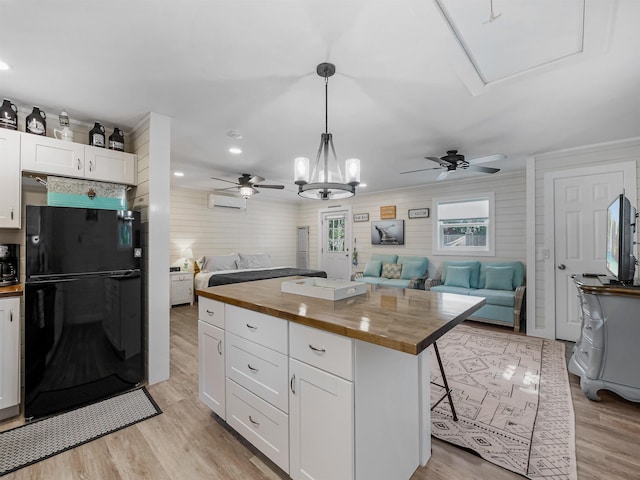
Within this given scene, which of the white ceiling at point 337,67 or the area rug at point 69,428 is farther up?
the white ceiling at point 337,67

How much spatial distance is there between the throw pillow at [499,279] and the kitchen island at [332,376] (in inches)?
138

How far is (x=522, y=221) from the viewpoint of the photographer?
16.1 feet

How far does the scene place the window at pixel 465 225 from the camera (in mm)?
5301

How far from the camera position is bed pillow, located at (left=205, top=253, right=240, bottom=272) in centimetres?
613

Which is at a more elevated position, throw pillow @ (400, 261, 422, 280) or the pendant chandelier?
the pendant chandelier

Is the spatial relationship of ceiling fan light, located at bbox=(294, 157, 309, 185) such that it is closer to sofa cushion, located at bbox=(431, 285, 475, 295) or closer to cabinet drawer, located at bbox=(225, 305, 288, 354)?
cabinet drawer, located at bbox=(225, 305, 288, 354)

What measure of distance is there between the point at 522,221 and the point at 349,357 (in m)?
5.01

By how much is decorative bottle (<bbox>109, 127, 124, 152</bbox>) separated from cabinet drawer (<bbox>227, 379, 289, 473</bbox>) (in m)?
2.46

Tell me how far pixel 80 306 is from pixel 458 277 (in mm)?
5204

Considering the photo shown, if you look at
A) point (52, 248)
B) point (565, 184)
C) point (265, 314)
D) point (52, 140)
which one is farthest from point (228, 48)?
point (565, 184)

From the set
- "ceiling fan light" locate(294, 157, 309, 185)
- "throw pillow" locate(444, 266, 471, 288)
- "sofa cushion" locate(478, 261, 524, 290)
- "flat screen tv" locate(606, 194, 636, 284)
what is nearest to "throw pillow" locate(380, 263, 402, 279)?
"throw pillow" locate(444, 266, 471, 288)

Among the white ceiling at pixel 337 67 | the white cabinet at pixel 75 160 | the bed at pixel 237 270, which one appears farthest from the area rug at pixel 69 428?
the bed at pixel 237 270

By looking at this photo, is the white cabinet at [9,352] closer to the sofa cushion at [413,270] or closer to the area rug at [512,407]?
the area rug at [512,407]

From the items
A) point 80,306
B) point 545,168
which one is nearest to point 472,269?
point 545,168
